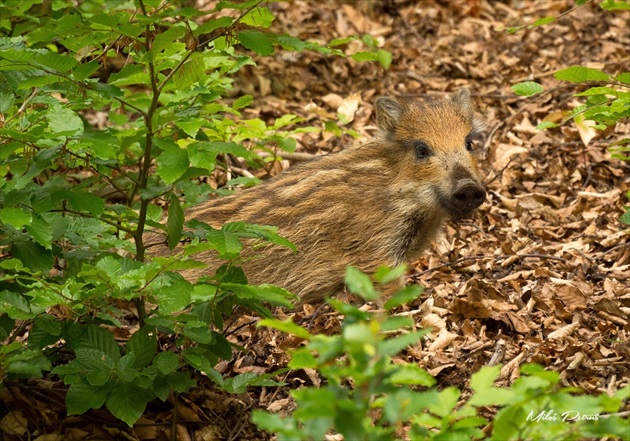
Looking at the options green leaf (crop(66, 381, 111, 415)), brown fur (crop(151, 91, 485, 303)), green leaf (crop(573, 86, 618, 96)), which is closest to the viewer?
green leaf (crop(66, 381, 111, 415))

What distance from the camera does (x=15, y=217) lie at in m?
3.83

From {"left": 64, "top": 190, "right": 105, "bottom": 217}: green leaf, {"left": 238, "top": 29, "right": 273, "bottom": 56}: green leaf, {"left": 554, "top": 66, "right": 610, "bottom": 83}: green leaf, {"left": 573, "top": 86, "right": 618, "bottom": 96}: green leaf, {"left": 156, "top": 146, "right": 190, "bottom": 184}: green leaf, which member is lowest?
{"left": 64, "top": 190, "right": 105, "bottom": 217}: green leaf

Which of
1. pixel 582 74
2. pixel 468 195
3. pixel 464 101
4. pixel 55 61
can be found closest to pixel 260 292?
pixel 55 61

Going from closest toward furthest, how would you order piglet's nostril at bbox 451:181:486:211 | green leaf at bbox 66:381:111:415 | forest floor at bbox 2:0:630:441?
green leaf at bbox 66:381:111:415 < forest floor at bbox 2:0:630:441 < piglet's nostril at bbox 451:181:486:211

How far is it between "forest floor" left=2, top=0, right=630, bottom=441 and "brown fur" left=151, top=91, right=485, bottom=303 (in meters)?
0.41

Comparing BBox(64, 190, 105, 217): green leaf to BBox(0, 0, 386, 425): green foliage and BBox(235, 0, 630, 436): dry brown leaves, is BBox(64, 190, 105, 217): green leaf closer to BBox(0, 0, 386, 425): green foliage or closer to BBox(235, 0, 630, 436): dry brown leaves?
BBox(0, 0, 386, 425): green foliage

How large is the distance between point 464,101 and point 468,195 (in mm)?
1007

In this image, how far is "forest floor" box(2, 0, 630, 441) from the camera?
4840mm

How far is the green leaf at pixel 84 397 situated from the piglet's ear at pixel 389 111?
3302 mm

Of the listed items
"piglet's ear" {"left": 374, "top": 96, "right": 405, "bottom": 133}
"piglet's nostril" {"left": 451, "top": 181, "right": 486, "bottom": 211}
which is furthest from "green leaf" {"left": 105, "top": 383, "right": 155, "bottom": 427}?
"piglet's ear" {"left": 374, "top": 96, "right": 405, "bottom": 133}

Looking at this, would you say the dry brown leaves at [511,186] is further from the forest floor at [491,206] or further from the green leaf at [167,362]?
the green leaf at [167,362]

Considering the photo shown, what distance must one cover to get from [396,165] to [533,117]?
2.85 metres

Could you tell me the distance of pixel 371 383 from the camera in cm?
271

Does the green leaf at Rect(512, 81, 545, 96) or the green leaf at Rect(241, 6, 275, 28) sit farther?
the green leaf at Rect(512, 81, 545, 96)
